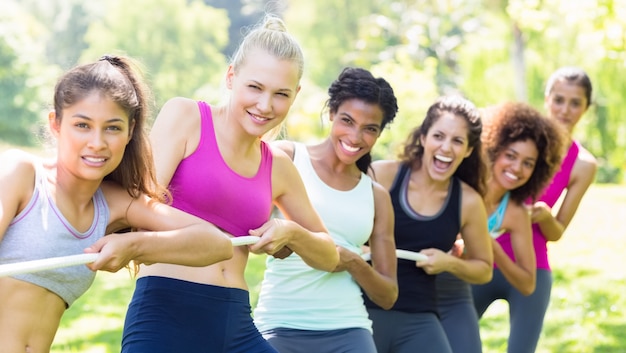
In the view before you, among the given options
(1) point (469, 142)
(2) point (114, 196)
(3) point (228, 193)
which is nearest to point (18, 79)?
(1) point (469, 142)

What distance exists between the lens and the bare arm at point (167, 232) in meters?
3.30

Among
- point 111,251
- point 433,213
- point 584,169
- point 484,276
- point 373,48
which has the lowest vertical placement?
point 484,276

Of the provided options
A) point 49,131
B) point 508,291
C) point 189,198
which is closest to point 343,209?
point 189,198

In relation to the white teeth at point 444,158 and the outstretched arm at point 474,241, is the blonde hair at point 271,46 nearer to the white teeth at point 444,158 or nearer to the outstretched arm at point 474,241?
the white teeth at point 444,158

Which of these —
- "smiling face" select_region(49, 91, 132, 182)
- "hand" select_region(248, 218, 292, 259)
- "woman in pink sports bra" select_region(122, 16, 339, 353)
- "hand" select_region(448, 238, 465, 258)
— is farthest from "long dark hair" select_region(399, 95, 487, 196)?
"smiling face" select_region(49, 91, 132, 182)

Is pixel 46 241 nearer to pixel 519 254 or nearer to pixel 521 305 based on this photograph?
pixel 519 254

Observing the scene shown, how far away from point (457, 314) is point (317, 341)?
1336mm

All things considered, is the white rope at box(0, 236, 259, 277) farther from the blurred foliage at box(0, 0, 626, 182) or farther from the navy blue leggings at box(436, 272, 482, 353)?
the navy blue leggings at box(436, 272, 482, 353)

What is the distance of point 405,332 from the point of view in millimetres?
4988

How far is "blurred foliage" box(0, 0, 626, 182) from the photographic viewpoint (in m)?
12.2

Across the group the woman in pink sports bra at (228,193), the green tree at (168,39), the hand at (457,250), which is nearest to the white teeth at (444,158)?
the hand at (457,250)

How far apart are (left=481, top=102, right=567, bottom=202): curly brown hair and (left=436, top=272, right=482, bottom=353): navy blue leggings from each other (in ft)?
2.67

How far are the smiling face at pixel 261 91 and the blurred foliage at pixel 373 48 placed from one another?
0.37 m

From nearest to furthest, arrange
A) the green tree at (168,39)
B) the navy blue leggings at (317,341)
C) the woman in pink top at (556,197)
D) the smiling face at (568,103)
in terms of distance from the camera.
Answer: the navy blue leggings at (317,341)
the woman in pink top at (556,197)
the smiling face at (568,103)
the green tree at (168,39)
